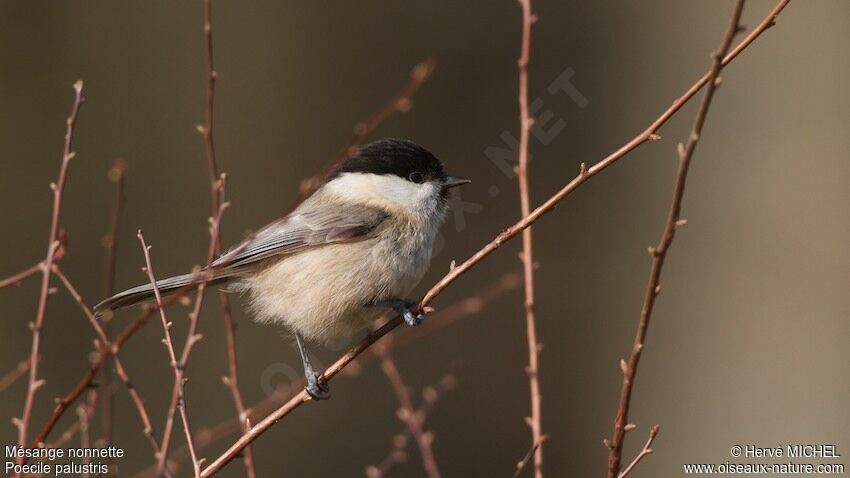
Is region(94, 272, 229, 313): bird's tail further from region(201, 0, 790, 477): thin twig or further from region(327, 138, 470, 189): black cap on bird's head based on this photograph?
region(327, 138, 470, 189): black cap on bird's head

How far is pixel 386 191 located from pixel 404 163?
13cm

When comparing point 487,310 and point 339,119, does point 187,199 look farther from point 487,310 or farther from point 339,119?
point 487,310

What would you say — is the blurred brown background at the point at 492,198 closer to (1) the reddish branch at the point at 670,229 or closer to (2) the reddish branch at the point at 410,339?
(2) the reddish branch at the point at 410,339

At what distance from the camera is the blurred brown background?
16.7 feet

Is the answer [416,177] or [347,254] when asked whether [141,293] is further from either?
[416,177]

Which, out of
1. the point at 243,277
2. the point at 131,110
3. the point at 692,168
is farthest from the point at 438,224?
the point at 692,168

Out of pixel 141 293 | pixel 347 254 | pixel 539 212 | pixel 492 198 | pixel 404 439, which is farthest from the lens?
pixel 492 198

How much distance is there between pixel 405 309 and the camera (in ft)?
9.42

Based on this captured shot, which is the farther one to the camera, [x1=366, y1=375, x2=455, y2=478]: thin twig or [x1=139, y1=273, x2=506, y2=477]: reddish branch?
[x1=139, y1=273, x2=506, y2=477]: reddish branch

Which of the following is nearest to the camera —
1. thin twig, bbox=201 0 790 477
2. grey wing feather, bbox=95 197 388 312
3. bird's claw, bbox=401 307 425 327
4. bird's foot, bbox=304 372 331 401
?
thin twig, bbox=201 0 790 477

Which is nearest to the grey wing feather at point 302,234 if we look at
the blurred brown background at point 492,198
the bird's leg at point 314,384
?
the bird's leg at point 314,384

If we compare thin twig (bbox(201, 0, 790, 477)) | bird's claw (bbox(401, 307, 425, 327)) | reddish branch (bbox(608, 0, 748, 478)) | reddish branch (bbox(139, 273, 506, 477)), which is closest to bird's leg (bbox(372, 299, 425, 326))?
bird's claw (bbox(401, 307, 425, 327))

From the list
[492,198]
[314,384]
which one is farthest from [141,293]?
[492,198]

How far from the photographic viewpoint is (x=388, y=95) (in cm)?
530
